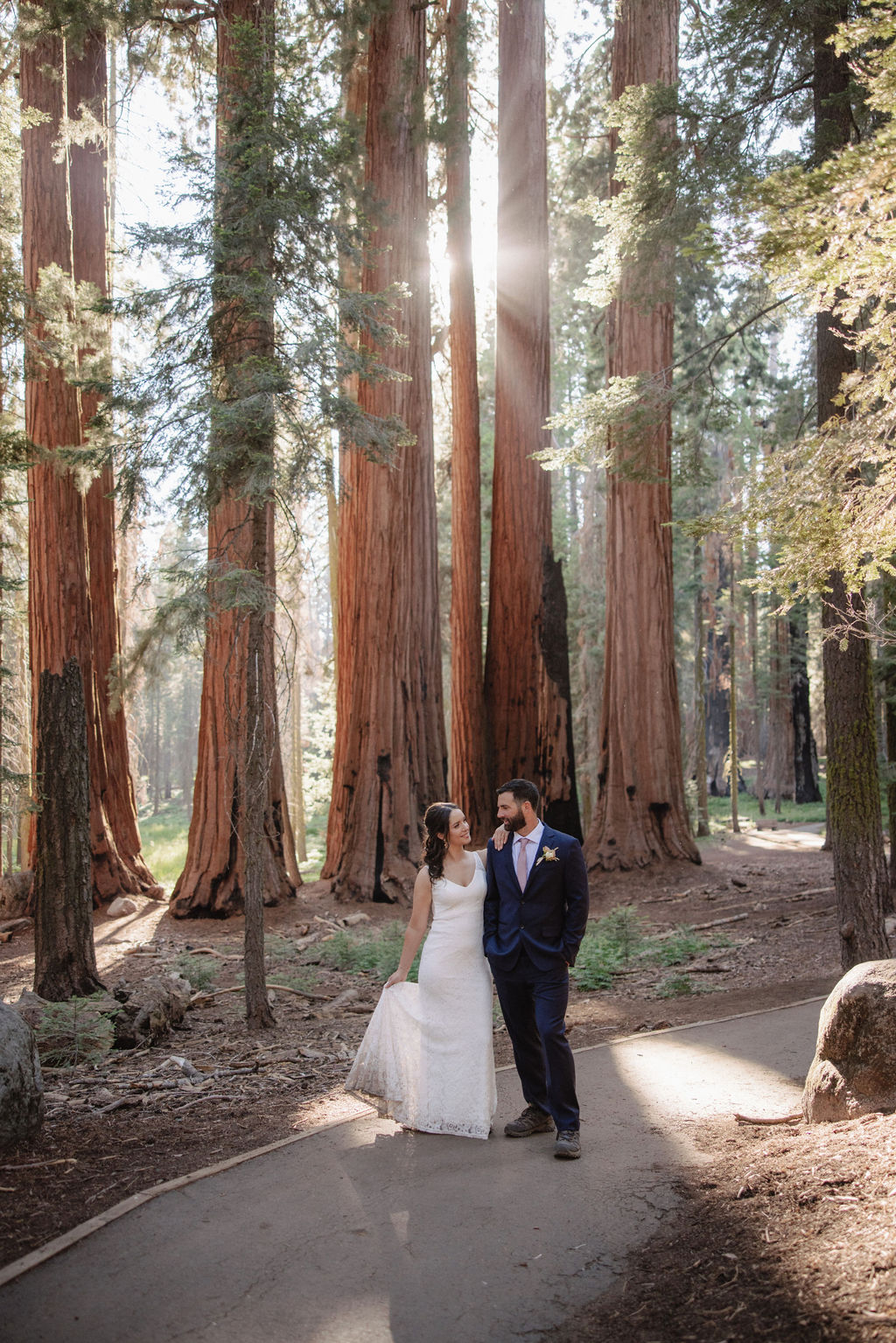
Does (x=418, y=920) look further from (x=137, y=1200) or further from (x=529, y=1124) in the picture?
(x=137, y=1200)

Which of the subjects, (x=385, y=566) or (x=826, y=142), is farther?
(x=385, y=566)

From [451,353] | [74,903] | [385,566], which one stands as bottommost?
[74,903]

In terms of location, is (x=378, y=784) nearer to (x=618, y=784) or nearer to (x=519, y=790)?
(x=618, y=784)

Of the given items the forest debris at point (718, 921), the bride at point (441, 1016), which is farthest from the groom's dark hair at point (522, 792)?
the forest debris at point (718, 921)

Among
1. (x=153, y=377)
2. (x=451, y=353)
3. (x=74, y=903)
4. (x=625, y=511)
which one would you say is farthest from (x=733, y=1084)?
(x=451, y=353)

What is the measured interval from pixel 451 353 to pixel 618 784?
7.59m

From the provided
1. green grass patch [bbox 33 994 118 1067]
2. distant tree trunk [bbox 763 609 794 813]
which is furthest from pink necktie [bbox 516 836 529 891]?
distant tree trunk [bbox 763 609 794 813]

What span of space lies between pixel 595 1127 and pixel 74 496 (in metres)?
10.2

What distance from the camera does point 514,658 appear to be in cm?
1536

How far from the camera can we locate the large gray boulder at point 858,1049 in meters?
4.82

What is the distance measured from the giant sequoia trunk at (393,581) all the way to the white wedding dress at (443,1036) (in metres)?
7.92

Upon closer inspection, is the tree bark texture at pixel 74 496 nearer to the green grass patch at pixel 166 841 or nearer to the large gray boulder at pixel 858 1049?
the green grass patch at pixel 166 841

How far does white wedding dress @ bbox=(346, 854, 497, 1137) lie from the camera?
5246 mm

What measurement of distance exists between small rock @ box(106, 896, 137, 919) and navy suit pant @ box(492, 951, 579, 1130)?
29.0 feet
